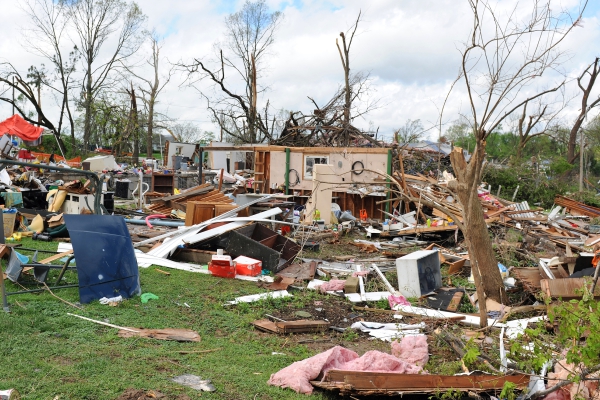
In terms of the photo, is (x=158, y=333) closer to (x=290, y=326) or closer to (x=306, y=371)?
(x=290, y=326)

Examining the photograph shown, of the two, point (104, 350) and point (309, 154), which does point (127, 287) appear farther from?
point (309, 154)

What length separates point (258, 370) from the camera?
205 inches

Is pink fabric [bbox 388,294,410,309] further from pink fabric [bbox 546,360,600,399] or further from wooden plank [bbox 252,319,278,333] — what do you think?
pink fabric [bbox 546,360,600,399]

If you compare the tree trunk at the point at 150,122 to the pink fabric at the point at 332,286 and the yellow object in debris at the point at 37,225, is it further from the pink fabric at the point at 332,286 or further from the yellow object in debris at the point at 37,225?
the pink fabric at the point at 332,286

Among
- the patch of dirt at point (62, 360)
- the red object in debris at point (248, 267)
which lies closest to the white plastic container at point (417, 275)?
the red object in debris at point (248, 267)

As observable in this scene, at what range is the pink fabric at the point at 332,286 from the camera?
8961mm

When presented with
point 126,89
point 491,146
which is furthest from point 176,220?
point 491,146

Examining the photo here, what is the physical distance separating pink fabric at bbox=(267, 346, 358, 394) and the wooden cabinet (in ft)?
58.2

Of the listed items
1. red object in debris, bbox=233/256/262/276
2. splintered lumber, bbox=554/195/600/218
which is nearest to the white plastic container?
red object in debris, bbox=233/256/262/276

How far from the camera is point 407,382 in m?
4.78

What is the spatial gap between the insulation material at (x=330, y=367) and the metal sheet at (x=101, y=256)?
2.96 meters

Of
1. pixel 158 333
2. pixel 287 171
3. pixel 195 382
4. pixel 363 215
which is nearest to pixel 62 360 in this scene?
pixel 195 382

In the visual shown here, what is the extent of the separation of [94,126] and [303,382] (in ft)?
132

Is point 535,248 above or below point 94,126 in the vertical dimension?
below
